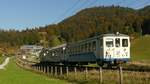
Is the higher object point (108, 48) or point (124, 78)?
point (108, 48)

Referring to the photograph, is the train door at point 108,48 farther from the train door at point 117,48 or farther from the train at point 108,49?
the train door at point 117,48

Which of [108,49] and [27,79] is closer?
[27,79]

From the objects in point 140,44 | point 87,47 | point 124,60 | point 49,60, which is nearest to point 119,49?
point 124,60

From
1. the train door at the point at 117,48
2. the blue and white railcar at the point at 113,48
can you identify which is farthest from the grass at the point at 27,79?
the train door at the point at 117,48

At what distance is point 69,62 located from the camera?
5150 cm

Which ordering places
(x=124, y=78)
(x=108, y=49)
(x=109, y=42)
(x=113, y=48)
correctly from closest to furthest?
(x=124, y=78) < (x=108, y=49) < (x=109, y=42) < (x=113, y=48)

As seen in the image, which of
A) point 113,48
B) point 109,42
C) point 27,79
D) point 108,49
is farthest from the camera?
point 113,48

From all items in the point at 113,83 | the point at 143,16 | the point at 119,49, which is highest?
the point at 143,16

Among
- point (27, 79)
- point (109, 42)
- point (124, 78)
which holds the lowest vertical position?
point (27, 79)

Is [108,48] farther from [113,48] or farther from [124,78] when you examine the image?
[124,78]

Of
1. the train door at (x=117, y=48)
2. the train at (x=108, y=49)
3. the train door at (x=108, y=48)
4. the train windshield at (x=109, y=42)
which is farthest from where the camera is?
the train door at (x=117, y=48)

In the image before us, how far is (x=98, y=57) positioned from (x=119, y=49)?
2.11 m

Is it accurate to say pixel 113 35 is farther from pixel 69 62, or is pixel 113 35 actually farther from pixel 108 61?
pixel 69 62

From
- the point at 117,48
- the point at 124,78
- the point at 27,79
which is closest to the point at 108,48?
the point at 117,48
